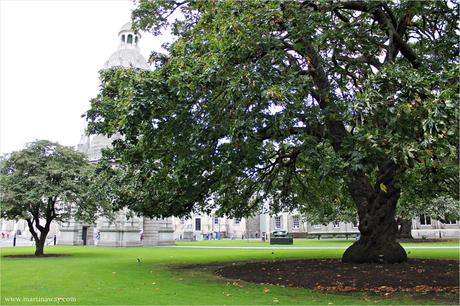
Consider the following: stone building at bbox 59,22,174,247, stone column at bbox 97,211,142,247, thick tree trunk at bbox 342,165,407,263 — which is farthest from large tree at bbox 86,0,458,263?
stone column at bbox 97,211,142,247

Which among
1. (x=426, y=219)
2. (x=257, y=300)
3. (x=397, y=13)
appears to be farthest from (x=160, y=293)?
(x=426, y=219)

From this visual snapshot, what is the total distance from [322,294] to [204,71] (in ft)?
20.1

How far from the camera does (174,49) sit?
43.0 feet

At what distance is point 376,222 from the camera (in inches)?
608

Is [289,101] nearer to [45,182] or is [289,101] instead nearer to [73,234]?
[45,182]

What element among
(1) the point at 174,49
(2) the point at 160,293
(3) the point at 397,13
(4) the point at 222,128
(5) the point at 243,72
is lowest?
(2) the point at 160,293

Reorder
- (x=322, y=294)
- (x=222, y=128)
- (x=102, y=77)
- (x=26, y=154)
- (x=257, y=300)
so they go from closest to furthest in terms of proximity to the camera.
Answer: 1. (x=257, y=300)
2. (x=322, y=294)
3. (x=222, y=128)
4. (x=102, y=77)
5. (x=26, y=154)

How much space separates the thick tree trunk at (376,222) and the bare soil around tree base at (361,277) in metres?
0.56

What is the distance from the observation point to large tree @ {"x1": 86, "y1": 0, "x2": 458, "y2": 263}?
32.1 feet

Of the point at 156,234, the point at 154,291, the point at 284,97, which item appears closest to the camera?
the point at 284,97

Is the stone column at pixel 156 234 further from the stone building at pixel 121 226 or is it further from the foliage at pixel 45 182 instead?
the foliage at pixel 45 182

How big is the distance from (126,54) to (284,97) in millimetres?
45500

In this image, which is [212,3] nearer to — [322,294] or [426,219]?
[322,294]

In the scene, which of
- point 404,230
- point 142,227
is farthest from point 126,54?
point 404,230
